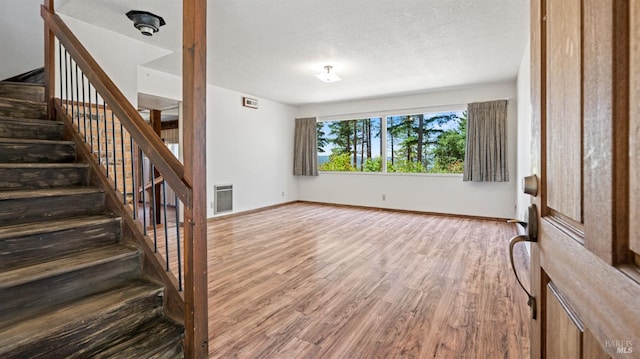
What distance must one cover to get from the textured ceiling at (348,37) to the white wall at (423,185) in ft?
2.08

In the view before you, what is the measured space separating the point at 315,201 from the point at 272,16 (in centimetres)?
502

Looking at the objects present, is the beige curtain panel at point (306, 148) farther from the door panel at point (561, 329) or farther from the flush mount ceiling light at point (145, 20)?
the door panel at point (561, 329)

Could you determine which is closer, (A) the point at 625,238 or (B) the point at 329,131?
(A) the point at 625,238

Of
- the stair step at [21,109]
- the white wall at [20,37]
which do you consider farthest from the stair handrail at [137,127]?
the white wall at [20,37]

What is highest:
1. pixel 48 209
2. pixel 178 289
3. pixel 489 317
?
pixel 48 209

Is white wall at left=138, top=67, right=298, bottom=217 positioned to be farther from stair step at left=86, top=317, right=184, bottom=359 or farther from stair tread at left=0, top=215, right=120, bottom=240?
stair step at left=86, top=317, right=184, bottom=359

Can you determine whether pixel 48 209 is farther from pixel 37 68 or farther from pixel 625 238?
pixel 37 68

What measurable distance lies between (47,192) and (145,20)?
1817 mm

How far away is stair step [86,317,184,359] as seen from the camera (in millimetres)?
1259

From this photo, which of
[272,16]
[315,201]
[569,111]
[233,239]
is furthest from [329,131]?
[569,111]

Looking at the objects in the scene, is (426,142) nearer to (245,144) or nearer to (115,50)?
(245,144)

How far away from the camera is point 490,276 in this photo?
9.12 ft

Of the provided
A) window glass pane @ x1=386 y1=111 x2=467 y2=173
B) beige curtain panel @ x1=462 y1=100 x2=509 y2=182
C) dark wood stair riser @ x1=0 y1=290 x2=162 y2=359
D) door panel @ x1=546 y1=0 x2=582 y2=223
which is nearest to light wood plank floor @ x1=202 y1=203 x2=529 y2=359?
dark wood stair riser @ x1=0 y1=290 x2=162 y2=359

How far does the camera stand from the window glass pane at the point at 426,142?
5.79 m
